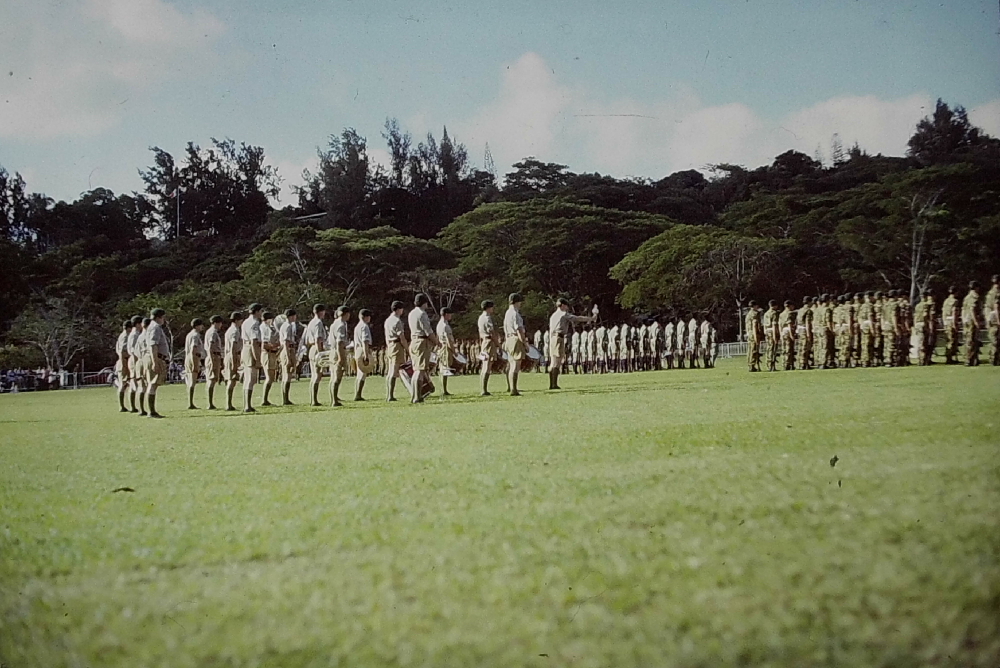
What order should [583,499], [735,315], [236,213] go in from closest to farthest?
1. [583,499]
2. [236,213]
3. [735,315]

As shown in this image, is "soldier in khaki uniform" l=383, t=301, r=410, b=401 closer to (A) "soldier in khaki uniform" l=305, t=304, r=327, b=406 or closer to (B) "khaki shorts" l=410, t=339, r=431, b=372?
(B) "khaki shorts" l=410, t=339, r=431, b=372

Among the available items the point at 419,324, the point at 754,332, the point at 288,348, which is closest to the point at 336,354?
the point at 288,348

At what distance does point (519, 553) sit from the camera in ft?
8.53

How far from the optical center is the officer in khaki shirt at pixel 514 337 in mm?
7754

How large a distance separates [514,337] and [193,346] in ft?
12.3

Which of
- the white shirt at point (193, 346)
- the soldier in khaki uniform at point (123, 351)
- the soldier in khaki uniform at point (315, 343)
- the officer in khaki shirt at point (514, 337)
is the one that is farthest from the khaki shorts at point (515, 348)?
the soldier in khaki uniform at point (123, 351)

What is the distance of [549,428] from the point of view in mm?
6168

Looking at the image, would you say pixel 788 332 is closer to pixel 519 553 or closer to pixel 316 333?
pixel 316 333

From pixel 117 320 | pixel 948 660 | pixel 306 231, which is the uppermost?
pixel 306 231

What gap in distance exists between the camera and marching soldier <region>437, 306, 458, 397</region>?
8.84 meters

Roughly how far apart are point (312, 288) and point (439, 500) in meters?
3.74

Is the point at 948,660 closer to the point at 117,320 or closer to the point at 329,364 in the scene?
the point at 117,320

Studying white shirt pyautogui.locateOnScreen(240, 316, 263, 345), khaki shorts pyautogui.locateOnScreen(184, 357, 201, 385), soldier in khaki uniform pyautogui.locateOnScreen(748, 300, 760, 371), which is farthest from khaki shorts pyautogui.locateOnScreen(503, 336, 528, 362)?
soldier in khaki uniform pyautogui.locateOnScreen(748, 300, 760, 371)

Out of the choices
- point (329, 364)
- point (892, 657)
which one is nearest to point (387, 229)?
point (892, 657)
